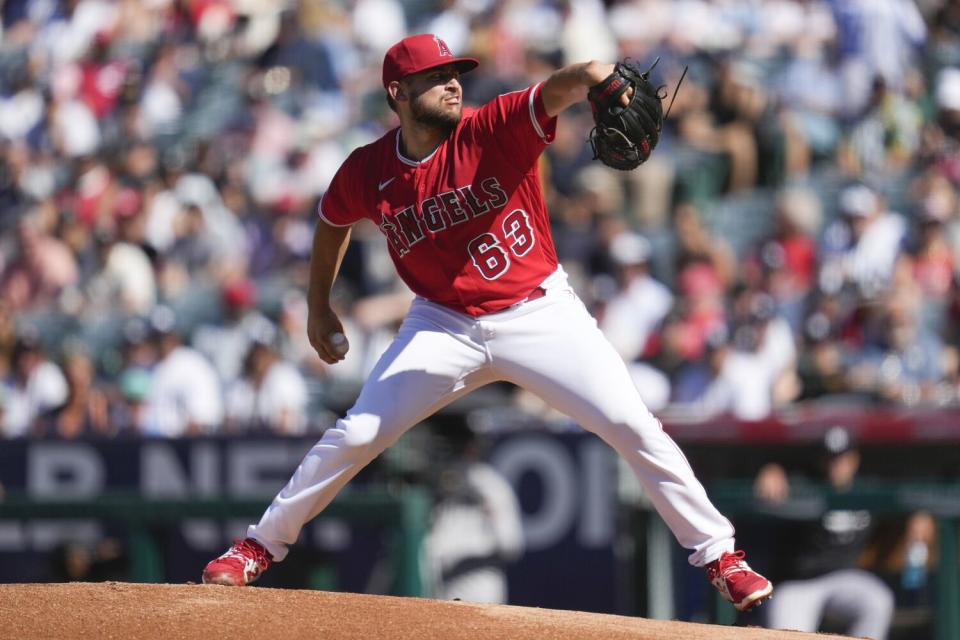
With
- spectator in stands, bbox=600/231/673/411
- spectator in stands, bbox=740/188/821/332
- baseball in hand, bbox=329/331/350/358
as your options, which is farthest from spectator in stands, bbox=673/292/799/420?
baseball in hand, bbox=329/331/350/358

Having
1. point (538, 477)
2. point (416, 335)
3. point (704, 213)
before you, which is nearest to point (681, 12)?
point (704, 213)

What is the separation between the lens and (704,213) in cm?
1068

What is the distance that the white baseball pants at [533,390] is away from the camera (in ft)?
16.7

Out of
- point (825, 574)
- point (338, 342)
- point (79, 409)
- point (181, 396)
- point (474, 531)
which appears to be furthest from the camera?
point (79, 409)

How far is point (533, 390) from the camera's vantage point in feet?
17.2

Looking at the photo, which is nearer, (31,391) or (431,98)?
(431,98)

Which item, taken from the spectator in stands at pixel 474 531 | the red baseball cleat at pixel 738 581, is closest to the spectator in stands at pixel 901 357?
the spectator in stands at pixel 474 531

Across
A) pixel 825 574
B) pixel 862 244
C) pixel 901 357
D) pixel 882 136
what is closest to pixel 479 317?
pixel 825 574

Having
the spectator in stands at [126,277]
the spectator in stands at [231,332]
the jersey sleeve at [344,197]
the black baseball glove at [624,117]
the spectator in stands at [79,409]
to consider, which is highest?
Result: the black baseball glove at [624,117]

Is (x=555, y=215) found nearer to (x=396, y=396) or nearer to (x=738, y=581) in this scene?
(x=396, y=396)

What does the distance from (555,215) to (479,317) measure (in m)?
5.68

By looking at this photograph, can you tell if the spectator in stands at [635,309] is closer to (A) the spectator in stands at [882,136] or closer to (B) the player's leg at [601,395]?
(A) the spectator in stands at [882,136]

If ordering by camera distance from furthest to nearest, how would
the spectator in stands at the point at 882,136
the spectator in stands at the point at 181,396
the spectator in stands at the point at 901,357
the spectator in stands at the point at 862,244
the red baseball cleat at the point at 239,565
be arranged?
the spectator in stands at the point at 882,136 < the spectator in stands at the point at 181,396 < the spectator in stands at the point at 862,244 < the spectator in stands at the point at 901,357 < the red baseball cleat at the point at 239,565

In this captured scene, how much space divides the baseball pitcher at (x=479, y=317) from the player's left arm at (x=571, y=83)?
8 centimetres
